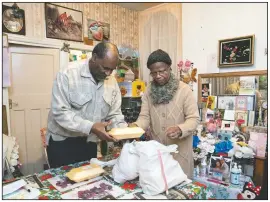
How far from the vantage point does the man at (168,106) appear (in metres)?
1.61

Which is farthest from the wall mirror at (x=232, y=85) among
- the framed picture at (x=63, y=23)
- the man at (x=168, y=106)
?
the framed picture at (x=63, y=23)

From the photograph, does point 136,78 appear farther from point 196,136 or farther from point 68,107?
point 68,107

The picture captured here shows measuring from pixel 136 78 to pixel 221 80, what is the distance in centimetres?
167

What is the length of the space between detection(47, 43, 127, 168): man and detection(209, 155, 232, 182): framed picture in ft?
4.50

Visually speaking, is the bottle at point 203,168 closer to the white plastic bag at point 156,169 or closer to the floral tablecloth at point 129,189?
the floral tablecloth at point 129,189

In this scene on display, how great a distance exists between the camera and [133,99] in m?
3.82

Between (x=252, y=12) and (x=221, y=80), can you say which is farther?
(x=221, y=80)

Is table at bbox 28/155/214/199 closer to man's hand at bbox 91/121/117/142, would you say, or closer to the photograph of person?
man's hand at bbox 91/121/117/142

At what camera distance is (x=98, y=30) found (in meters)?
3.76

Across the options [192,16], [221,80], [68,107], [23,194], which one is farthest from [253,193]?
[192,16]

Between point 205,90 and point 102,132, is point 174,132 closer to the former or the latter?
point 102,132

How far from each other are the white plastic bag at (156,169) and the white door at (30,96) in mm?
2538

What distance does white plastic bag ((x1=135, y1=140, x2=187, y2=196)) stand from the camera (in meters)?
1.03

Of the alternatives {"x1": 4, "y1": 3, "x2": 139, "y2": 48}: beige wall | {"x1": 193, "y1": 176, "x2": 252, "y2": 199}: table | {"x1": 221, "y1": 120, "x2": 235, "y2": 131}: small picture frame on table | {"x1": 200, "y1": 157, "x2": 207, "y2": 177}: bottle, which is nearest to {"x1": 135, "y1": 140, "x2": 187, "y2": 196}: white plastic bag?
{"x1": 193, "y1": 176, "x2": 252, "y2": 199}: table
